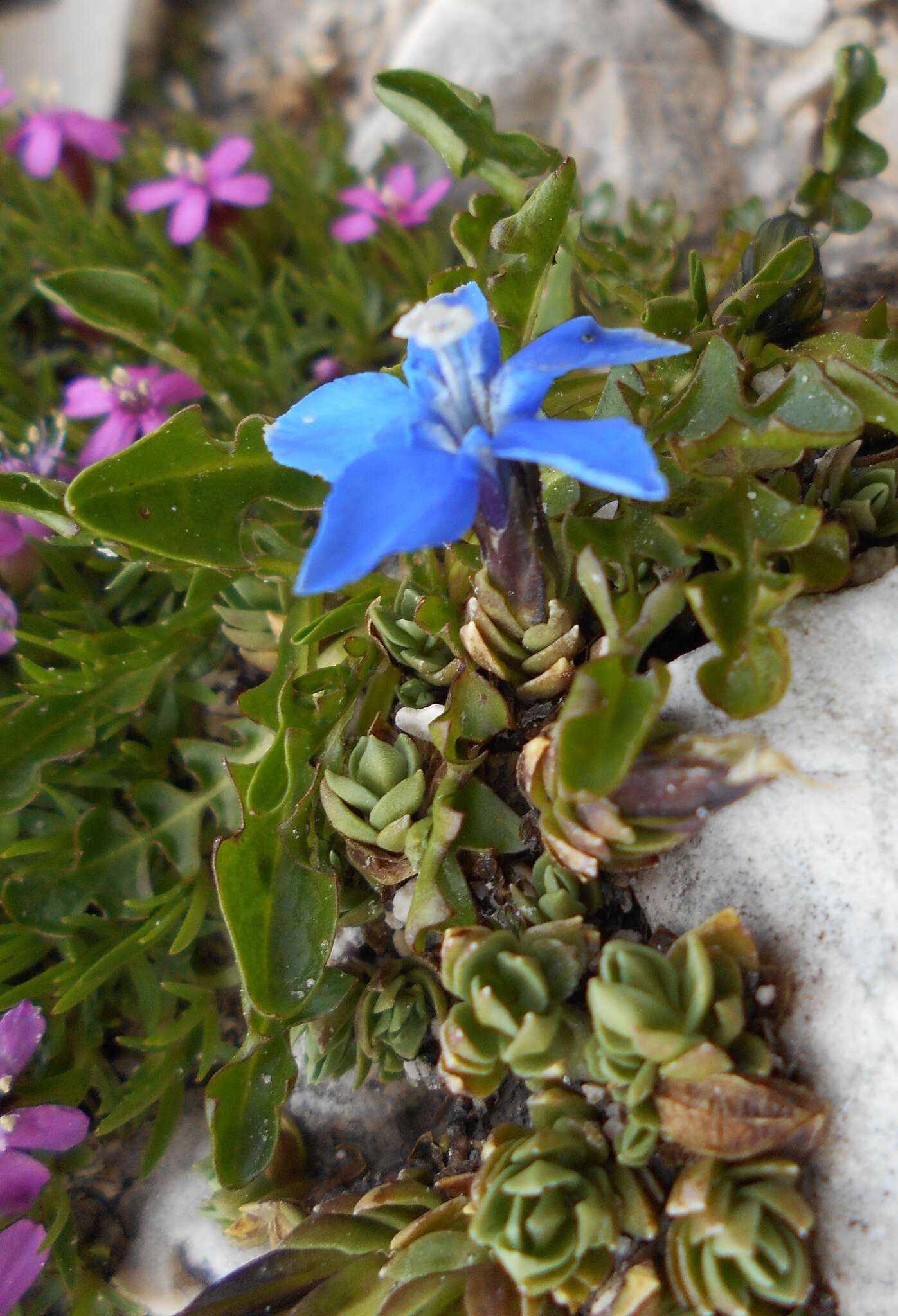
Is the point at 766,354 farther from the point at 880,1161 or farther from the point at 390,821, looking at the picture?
the point at 880,1161

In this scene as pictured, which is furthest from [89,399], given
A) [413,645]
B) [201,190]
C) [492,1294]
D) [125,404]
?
[492,1294]

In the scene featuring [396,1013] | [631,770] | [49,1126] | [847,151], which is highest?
[847,151]

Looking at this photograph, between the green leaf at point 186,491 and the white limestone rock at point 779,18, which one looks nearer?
the green leaf at point 186,491

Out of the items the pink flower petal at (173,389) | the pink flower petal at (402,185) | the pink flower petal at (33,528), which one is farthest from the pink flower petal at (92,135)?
the pink flower petal at (33,528)

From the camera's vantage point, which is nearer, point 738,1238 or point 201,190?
point 738,1238

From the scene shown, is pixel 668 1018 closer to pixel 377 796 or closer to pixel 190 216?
pixel 377 796

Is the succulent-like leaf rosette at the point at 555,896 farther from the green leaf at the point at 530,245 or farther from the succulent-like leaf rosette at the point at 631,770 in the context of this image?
the green leaf at the point at 530,245

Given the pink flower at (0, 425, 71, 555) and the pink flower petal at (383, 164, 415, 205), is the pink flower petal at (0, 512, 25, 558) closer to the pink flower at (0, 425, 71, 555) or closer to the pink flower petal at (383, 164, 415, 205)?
the pink flower at (0, 425, 71, 555)
